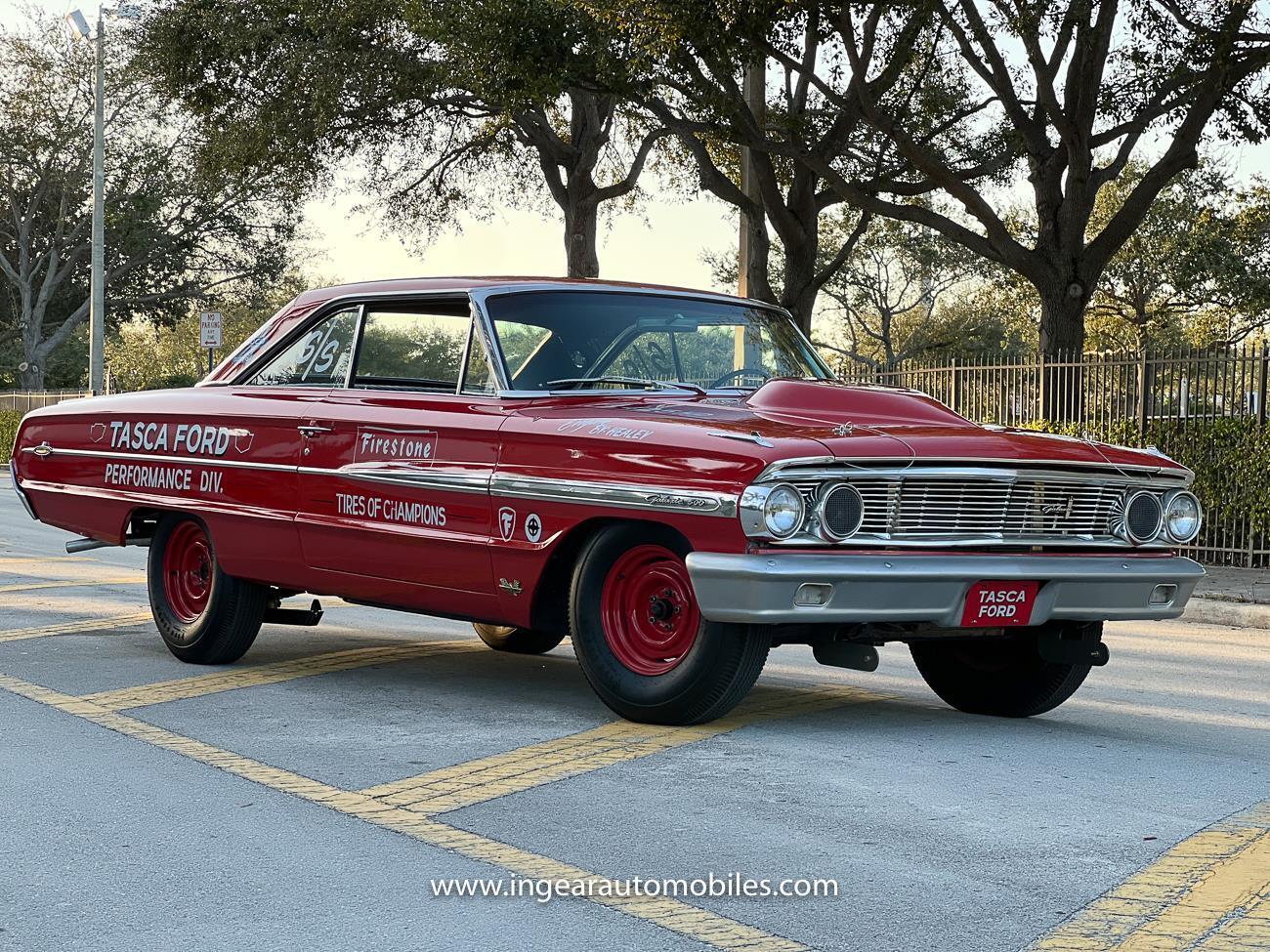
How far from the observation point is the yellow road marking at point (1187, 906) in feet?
13.1

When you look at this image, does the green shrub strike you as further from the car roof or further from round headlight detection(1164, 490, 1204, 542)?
round headlight detection(1164, 490, 1204, 542)

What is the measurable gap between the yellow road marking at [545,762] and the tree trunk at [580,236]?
23.1 m

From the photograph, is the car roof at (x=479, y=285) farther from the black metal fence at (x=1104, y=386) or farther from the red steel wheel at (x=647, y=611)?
the black metal fence at (x=1104, y=386)

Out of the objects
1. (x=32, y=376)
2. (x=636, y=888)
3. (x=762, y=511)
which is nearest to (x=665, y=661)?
(x=762, y=511)

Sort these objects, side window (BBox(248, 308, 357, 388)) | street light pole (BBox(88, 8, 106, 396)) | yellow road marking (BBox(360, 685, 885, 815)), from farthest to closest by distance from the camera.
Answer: street light pole (BBox(88, 8, 106, 396))
side window (BBox(248, 308, 357, 388))
yellow road marking (BBox(360, 685, 885, 815))

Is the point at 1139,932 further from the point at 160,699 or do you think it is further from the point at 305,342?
the point at 305,342

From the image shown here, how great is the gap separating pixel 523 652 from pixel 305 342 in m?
1.98

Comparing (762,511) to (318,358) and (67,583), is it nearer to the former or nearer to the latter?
(318,358)

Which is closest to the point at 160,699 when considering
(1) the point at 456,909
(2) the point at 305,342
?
(2) the point at 305,342

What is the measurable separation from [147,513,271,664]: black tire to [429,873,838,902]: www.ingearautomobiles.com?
396cm

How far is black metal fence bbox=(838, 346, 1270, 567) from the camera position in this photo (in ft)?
54.1

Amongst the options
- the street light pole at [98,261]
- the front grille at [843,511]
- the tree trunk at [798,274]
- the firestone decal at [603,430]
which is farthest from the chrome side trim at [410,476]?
the street light pole at [98,261]

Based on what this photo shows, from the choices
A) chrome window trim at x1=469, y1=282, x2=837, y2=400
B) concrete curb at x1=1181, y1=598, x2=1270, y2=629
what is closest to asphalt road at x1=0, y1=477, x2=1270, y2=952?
chrome window trim at x1=469, y1=282, x2=837, y2=400

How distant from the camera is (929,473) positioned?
6012 mm
